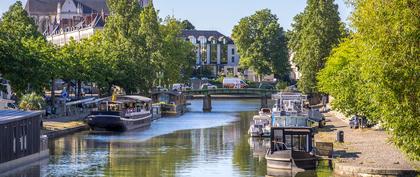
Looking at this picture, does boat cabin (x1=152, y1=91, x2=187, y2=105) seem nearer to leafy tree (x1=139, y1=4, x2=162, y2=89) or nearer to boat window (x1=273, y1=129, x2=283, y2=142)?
leafy tree (x1=139, y1=4, x2=162, y2=89)

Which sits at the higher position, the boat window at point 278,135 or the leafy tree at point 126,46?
the leafy tree at point 126,46

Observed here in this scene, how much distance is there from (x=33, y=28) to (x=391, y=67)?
12019cm

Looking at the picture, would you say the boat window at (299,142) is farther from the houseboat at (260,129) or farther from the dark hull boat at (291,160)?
the houseboat at (260,129)

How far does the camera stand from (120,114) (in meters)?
110

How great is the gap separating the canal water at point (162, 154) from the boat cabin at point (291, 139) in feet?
6.33

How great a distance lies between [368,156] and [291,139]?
5.27 meters

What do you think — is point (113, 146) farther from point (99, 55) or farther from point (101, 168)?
point (99, 55)

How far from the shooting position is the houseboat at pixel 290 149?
63.4 m

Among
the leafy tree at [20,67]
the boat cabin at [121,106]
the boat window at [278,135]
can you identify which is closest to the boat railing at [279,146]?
the boat window at [278,135]

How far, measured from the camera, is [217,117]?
449ft

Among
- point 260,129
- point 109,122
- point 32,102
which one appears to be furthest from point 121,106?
point 260,129

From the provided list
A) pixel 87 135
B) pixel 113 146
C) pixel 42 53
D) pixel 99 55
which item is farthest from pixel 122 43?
pixel 113 146

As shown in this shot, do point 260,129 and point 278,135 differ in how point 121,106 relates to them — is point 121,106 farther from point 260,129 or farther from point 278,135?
point 278,135

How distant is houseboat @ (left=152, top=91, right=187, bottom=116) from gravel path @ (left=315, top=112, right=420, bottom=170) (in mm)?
52710
